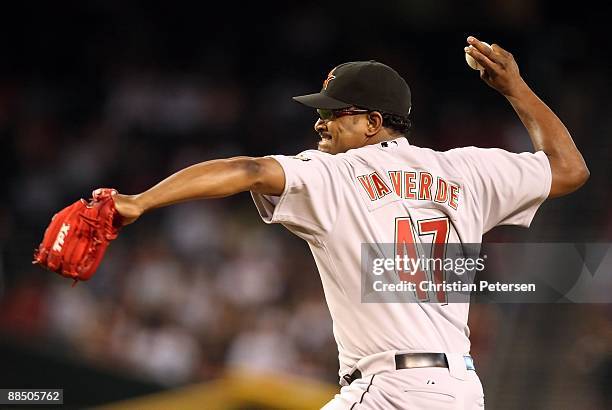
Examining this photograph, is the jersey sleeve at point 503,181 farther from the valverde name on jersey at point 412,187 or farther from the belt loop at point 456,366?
the belt loop at point 456,366

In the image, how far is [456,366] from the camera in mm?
2578

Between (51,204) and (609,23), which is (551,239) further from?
(51,204)

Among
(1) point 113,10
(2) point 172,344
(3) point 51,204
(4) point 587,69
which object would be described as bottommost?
(2) point 172,344

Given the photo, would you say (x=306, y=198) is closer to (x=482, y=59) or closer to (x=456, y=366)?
(x=456, y=366)

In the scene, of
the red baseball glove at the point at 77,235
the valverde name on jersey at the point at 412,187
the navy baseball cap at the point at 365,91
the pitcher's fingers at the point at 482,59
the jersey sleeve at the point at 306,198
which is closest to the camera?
the red baseball glove at the point at 77,235

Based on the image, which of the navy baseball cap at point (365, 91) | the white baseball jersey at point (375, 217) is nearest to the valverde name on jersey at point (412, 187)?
the white baseball jersey at point (375, 217)

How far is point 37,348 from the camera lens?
18.0 ft

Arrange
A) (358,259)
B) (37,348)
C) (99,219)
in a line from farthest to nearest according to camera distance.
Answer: (37,348) → (358,259) → (99,219)

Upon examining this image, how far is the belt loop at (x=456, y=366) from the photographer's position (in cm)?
256

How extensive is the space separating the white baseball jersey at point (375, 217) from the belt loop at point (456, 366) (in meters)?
0.03

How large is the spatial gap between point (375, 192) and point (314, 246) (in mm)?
235

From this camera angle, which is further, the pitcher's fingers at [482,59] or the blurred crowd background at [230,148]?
the blurred crowd background at [230,148]

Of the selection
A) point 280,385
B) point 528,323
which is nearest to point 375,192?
point 528,323

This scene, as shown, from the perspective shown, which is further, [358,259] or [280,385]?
[280,385]
